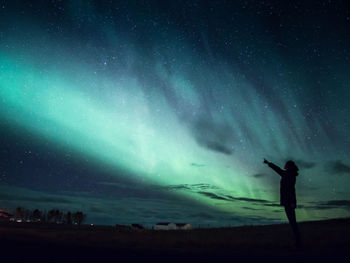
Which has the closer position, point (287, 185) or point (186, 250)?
point (287, 185)

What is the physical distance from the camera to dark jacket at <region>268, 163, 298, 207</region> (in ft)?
30.0

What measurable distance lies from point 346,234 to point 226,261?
8326 millimetres

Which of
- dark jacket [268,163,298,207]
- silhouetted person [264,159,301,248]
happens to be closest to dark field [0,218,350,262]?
silhouetted person [264,159,301,248]

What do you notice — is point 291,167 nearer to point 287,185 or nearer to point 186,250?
point 287,185

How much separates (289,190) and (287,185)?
0.17m

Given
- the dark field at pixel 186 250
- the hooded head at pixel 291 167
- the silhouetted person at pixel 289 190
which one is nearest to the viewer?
the dark field at pixel 186 250

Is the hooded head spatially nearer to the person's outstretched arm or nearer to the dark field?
the person's outstretched arm

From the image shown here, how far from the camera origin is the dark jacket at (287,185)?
360 inches

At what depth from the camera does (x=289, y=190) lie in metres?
9.20

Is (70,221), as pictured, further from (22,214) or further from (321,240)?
(321,240)

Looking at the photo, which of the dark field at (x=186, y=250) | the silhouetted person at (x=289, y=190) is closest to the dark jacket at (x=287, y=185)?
the silhouetted person at (x=289, y=190)

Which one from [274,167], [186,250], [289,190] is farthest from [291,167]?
[186,250]

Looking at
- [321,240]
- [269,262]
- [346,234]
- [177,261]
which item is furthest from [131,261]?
[346,234]

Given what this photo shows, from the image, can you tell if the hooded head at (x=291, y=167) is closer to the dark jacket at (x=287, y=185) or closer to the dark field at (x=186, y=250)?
the dark jacket at (x=287, y=185)
